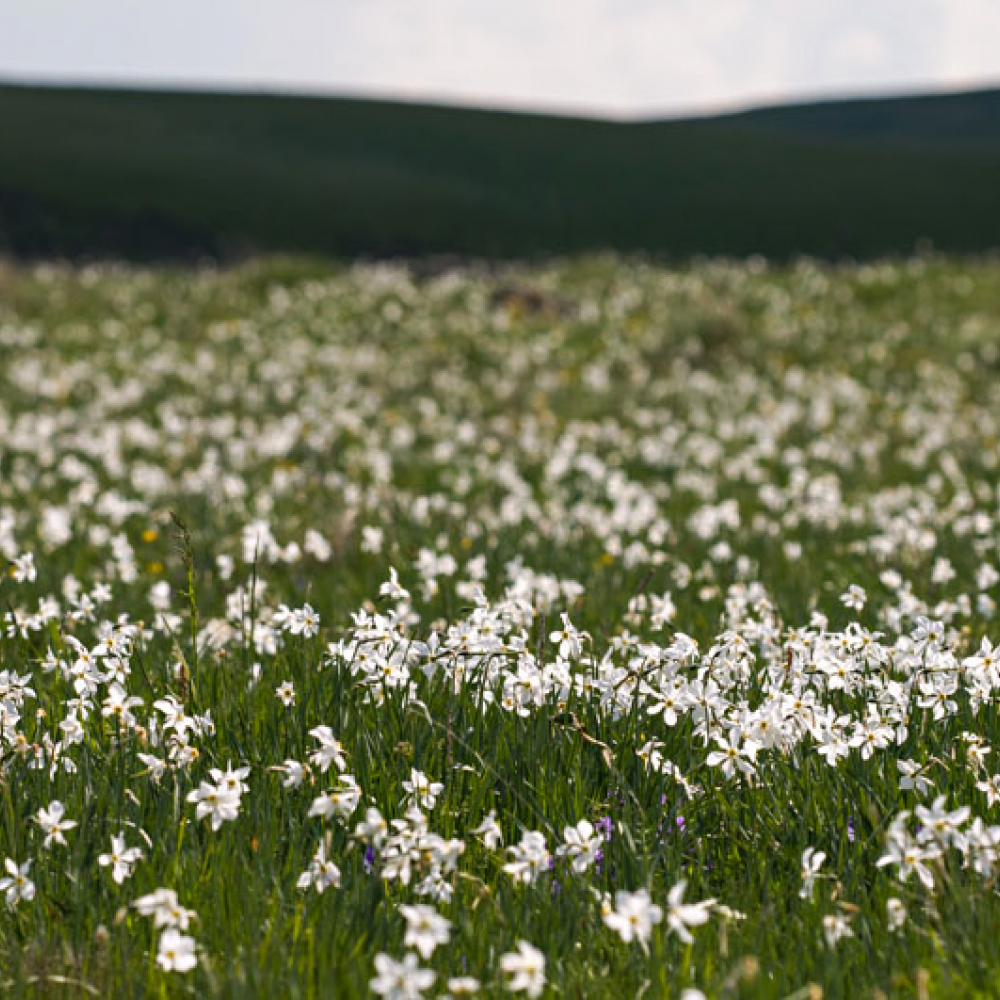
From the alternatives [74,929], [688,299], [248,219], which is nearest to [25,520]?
[74,929]

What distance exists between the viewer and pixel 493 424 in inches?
480

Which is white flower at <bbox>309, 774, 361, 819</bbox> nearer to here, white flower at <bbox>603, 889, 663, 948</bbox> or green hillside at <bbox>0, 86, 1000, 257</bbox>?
white flower at <bbox>603, 889, 663, 948</bbox>

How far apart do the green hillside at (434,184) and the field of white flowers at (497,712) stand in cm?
3670

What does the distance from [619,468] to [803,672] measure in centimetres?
702

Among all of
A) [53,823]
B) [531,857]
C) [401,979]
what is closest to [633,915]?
[531,857]

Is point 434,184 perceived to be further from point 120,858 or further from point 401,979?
point 401,979

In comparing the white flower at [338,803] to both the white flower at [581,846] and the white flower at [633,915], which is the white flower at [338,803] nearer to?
the white flower at [581,846]

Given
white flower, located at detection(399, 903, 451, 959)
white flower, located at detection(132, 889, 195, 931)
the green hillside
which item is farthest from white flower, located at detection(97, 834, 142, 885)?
the green hillside

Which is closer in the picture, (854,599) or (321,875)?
(321,875)

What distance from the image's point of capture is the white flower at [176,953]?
7.61 ft

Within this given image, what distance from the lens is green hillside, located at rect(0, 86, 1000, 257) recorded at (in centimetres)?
4688

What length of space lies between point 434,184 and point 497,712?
57.8 meters

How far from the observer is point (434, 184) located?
58.8 m

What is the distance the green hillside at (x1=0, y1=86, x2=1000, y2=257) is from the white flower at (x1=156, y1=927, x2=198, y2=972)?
142 feet
